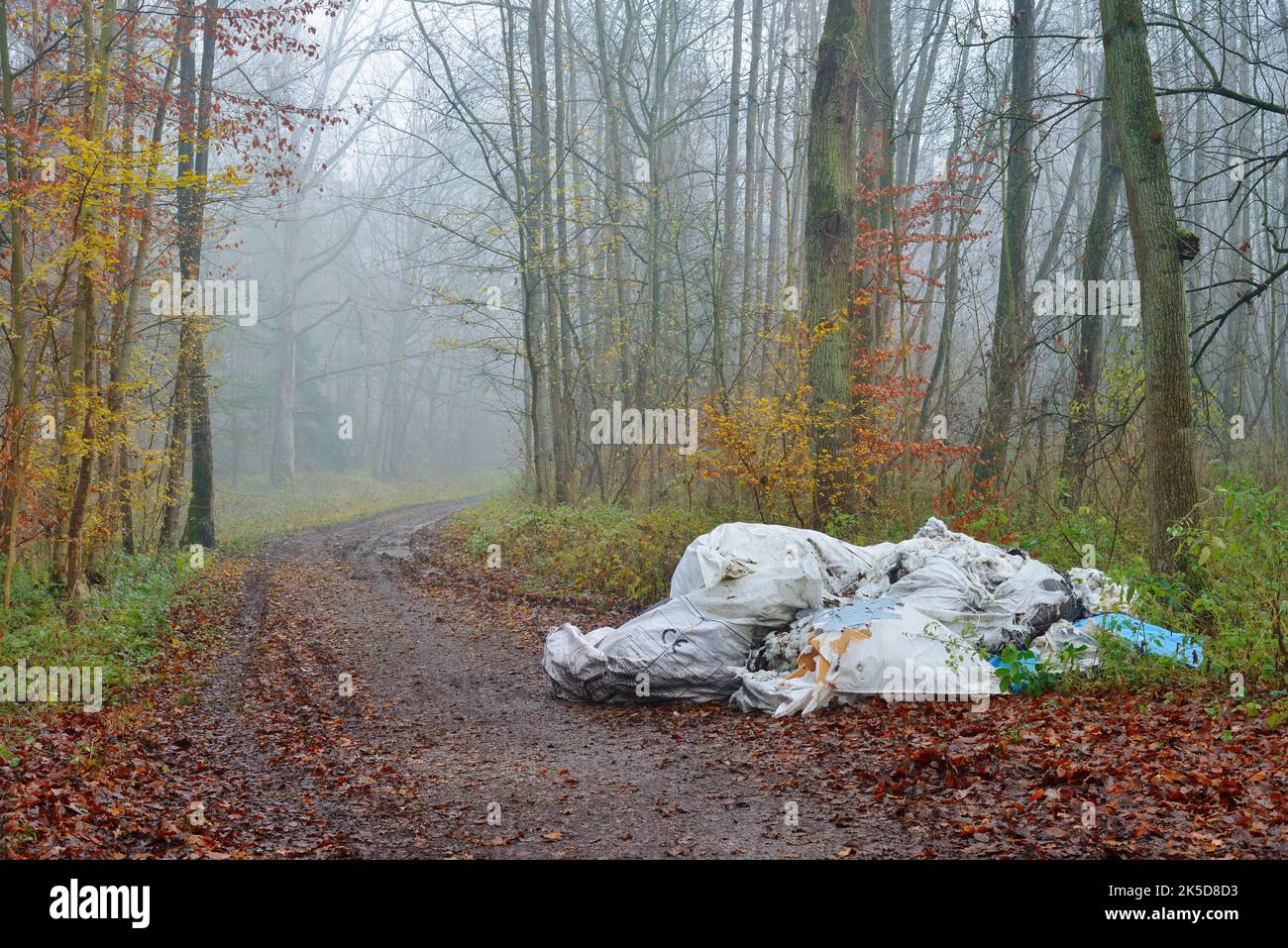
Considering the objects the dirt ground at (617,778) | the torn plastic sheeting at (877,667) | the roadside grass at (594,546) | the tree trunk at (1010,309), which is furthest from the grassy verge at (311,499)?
the torn plastic sheeting at (877,667)

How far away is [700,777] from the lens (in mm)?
→ 6195

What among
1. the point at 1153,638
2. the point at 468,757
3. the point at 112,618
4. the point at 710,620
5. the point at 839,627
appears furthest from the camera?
the point at 112,618

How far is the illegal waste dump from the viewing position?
725cm

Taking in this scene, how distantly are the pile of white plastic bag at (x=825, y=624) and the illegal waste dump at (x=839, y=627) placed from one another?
0.01 meters

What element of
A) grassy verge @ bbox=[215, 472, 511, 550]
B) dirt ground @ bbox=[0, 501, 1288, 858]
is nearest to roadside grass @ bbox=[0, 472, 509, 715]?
dirt ground @ bbox=[0, 501, 1288, 858]

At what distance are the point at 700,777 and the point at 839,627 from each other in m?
1.99

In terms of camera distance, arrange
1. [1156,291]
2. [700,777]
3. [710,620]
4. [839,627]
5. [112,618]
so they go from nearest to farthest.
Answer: [700,777] < [839,627] < [1156,291] < [710,620] < [112,618]

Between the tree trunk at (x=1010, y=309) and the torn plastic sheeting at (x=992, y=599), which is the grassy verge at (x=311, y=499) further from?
the torn plastic sheeting at (x=992, y=599)

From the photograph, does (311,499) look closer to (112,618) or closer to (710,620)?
(112,618)

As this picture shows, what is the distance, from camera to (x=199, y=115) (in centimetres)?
1605

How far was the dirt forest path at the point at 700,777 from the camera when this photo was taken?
4801mm

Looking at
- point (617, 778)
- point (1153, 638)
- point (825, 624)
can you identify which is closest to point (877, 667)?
point (825, 624)
